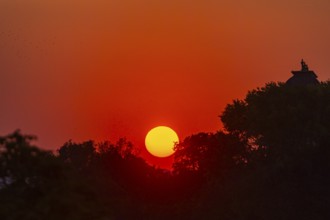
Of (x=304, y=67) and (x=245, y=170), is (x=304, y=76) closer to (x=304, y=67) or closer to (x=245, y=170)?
(x=304, y=67)

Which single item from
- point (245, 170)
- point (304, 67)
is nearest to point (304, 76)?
point (304, 67)

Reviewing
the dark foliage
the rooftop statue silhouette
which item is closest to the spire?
the rooftop statue silhouette

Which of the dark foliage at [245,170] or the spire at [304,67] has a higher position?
the spire at [304,67]

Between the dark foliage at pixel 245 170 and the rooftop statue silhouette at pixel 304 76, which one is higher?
the rooftop statue silhouette at pixel 304 76

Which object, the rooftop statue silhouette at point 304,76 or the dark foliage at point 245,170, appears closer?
the dark foliage at point 245,170

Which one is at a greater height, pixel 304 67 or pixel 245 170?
pixel 304 67

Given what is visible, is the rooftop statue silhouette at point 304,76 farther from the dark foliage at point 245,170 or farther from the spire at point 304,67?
the dark foliage at point 245,170

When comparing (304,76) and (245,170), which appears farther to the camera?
(304,76)

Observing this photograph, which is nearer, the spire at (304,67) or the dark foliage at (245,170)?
the dark foliage at (245,170)

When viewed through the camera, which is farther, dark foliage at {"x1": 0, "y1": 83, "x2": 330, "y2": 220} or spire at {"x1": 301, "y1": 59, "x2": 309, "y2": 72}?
spire at {"x1": 301, "y1": 59, "x2": 309, "y2": 72}

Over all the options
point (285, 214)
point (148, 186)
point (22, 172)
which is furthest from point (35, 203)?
point (148, 186)

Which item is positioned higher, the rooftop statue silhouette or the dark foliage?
the rooftop statue silhouette

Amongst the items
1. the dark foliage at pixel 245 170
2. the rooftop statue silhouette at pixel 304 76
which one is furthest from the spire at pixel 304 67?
the dark foliage at pixel 245 170

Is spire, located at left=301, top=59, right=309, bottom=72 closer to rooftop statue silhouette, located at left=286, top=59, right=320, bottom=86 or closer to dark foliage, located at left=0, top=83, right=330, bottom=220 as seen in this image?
rooftop statue silhouette, located at left=286, top=59, right=320, bottom=86
